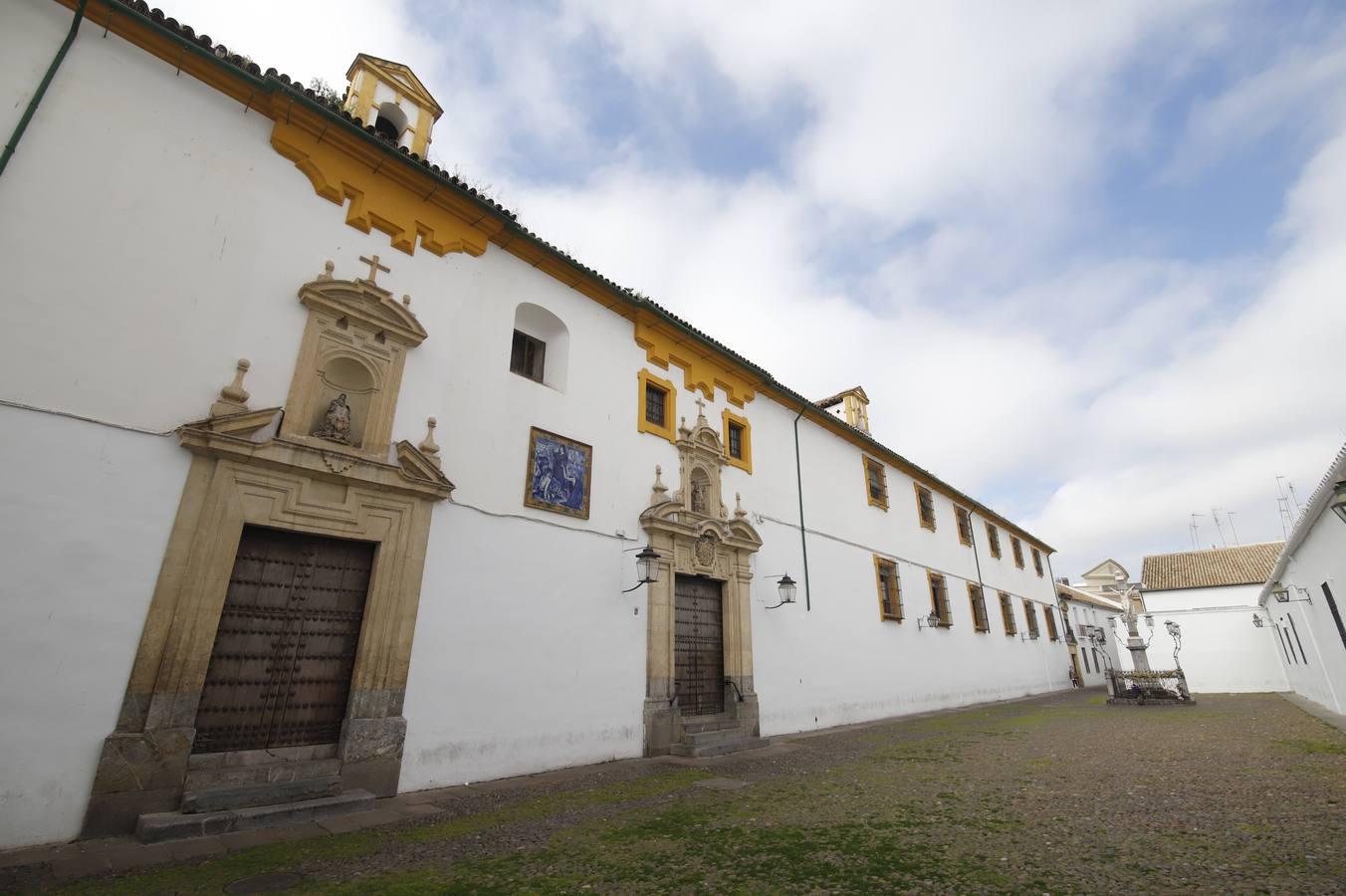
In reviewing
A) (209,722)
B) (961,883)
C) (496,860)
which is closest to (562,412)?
(209,722)

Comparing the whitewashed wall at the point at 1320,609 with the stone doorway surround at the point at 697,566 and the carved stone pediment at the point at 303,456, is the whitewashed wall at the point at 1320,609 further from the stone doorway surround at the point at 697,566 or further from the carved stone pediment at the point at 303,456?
the carved stone pediment at the point at 303,456

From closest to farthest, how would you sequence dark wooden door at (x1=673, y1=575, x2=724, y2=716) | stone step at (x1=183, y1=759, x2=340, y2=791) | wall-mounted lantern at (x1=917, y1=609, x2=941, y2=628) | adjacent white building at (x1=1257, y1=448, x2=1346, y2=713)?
stone step at (x1=183, y1=759, x2=340, y2=791), adjacent white building at (x1=1257, y1=448, x2=1346, y2=713), dark wooden door at (x1=673, y1=575, x2=724, y2=716), wall-mounted lantern at (x1=917, y1=609, x2=941, y2=628)

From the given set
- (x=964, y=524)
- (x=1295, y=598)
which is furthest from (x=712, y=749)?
(x=964, y=524)

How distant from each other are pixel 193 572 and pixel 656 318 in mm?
7867

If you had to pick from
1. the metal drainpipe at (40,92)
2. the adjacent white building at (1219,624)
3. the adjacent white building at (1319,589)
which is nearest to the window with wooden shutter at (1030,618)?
the adjacent white building at (1219,624)

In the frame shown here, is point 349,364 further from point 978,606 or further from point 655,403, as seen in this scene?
point 978,606

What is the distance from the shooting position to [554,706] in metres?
7.88

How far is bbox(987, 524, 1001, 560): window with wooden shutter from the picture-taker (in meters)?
23.1

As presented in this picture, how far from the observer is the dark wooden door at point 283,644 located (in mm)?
5664

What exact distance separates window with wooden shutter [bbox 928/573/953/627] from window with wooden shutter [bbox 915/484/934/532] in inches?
64.1

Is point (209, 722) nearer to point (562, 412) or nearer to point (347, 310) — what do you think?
point (347, 310)

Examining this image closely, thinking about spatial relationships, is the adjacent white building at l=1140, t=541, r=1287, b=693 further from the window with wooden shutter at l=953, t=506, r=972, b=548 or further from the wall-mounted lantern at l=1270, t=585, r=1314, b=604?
the wall-mounted lantern at l=1270, t=585, r=1314, b=604

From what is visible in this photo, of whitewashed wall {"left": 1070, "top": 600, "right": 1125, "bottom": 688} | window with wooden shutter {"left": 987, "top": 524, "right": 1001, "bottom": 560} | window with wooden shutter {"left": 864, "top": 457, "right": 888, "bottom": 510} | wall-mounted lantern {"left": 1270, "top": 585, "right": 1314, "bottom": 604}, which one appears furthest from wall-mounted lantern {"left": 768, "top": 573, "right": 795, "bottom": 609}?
whitewashed wall {"left": 1070, "top": 600, "right": 1125, "bottom": 688}

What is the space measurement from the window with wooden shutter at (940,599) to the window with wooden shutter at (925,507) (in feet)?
5.34
